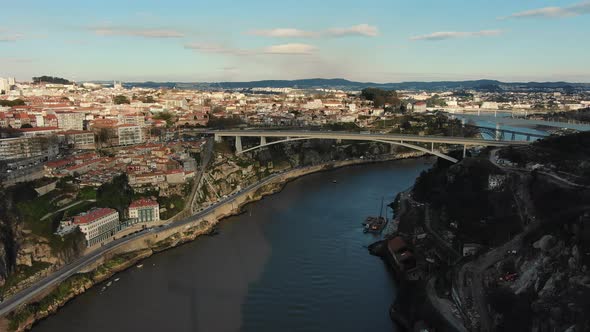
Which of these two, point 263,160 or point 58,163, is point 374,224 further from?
point 58,163

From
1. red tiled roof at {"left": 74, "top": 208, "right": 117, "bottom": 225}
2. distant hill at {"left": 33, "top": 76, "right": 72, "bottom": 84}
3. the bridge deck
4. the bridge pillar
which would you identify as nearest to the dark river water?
red tiled roof at {"left": 74, "top": 208, "right": 117, "bottom": 225}

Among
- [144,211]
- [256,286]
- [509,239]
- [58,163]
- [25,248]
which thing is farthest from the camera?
[58,163]

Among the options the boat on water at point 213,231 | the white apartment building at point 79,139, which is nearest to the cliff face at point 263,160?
the boat on water at point 213,231

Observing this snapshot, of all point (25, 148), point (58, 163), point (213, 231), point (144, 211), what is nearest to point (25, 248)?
point (144, 211)

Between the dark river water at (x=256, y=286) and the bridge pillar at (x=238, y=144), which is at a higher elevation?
the bridge pillar at (x=238, y=144)

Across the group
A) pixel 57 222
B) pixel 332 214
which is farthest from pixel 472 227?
pixel 57 222

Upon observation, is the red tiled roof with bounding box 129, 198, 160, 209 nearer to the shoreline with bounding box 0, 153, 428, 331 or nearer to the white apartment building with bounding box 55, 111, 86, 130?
the shoreline with bounding box 0, 153, 428, 331

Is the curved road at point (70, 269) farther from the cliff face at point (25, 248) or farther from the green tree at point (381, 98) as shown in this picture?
the green tree at point (381, 98)
